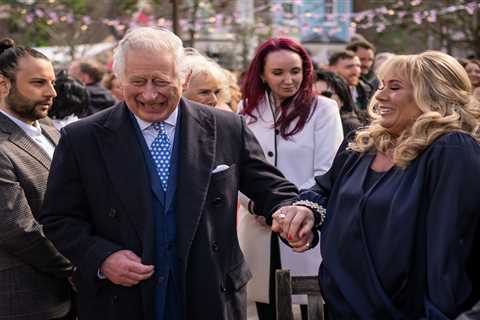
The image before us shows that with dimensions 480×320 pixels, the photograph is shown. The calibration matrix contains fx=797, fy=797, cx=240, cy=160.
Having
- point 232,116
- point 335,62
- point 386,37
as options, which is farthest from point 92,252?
point 386,37

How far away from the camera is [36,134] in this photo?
4.09m

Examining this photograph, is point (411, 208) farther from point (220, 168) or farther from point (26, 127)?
point (26, 127)

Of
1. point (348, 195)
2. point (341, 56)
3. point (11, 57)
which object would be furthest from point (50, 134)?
point (341, 56)

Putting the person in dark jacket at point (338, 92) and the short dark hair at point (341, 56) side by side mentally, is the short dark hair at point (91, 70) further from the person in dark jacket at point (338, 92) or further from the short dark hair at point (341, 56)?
the person in dark jacket at point (338, 92)

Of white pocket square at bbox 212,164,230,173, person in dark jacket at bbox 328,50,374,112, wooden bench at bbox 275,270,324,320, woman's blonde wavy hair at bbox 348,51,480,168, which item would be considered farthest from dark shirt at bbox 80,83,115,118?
woman's blonde wavy hair at bbox 348,51,480,168

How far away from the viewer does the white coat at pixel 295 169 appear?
497 centimetres

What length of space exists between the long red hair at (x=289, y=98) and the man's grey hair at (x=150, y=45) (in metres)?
1.77

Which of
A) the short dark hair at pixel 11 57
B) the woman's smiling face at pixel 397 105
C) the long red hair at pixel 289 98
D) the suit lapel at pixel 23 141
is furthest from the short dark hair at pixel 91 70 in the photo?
the woman's smiling face at pixel 397 105

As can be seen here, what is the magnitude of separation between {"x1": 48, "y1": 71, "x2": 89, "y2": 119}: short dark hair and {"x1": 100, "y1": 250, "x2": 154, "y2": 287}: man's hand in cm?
278

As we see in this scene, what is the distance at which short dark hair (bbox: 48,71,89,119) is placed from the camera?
5.75m

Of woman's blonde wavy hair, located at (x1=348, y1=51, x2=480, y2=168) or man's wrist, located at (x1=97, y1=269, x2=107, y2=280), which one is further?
man's wrist, located at (x1=97, y1=269, x2=107, y2=280)

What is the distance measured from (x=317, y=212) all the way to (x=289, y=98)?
2033mm

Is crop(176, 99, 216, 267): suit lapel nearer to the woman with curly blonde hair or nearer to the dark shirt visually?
the woman with curly blonde hair

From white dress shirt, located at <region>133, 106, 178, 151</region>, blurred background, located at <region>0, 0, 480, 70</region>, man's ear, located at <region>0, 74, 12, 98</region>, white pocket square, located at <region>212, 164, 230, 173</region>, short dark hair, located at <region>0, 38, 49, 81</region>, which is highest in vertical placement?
short dark hair, located at <region>0, 38, 49, 81</region>
